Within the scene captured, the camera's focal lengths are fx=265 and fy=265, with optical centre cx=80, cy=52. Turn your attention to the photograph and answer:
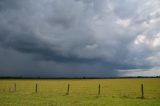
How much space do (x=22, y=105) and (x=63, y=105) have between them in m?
4.19

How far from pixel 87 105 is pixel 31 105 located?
19.3ft

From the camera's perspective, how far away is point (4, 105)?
26.8 metres

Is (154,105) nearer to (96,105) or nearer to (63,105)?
(96,105)

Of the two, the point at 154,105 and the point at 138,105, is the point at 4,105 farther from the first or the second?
the point at 154,105

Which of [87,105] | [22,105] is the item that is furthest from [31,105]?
[87,105]

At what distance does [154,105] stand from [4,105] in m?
16.3

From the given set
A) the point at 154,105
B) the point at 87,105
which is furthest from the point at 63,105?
the point at 154,105

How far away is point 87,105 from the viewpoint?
2838 cm

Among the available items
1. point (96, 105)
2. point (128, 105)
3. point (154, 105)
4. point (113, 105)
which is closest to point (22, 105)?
point (96, 105)

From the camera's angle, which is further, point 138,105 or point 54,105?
point 138,105

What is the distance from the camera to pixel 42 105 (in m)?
27.5

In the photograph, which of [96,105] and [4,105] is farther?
[96,105]

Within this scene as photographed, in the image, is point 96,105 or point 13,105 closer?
point 13,105

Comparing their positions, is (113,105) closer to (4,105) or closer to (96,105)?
(96,105)
